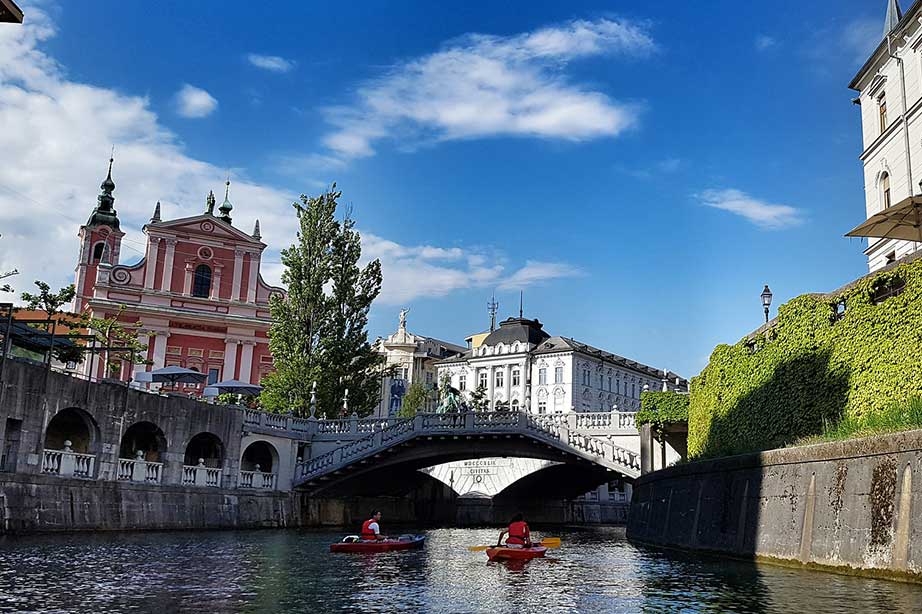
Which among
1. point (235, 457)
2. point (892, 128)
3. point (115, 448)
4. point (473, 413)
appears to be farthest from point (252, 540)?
point (892, 128)

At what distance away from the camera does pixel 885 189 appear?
3938cm

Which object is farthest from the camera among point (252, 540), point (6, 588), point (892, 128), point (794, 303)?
point (892, 128)

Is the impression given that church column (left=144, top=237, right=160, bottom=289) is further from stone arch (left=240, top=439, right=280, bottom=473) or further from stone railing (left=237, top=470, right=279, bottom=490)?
stone railing (left=237, top=470, right=279, bottom=490)

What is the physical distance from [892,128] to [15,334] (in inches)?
1465

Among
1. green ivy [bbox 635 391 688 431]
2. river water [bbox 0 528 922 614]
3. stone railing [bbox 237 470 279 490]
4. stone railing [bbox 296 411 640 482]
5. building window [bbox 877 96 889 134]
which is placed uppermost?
building window [bbox 877 96 889 134]

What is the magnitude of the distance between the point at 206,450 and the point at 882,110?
117 feet

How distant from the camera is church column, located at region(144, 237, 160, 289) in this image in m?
64.4

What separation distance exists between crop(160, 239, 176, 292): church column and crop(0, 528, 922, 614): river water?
4019cm

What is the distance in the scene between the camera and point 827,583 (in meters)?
15.8

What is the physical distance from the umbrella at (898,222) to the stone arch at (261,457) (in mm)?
30405

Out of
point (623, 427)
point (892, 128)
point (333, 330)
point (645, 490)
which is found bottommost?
point (645, 490)

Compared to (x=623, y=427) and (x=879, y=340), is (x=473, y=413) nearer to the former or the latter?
(x=623, y=427)

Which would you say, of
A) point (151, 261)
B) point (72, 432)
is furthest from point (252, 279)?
point (72, 432)

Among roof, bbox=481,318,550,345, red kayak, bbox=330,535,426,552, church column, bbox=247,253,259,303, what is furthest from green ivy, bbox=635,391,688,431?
roof, bbox=481,318,550,345
